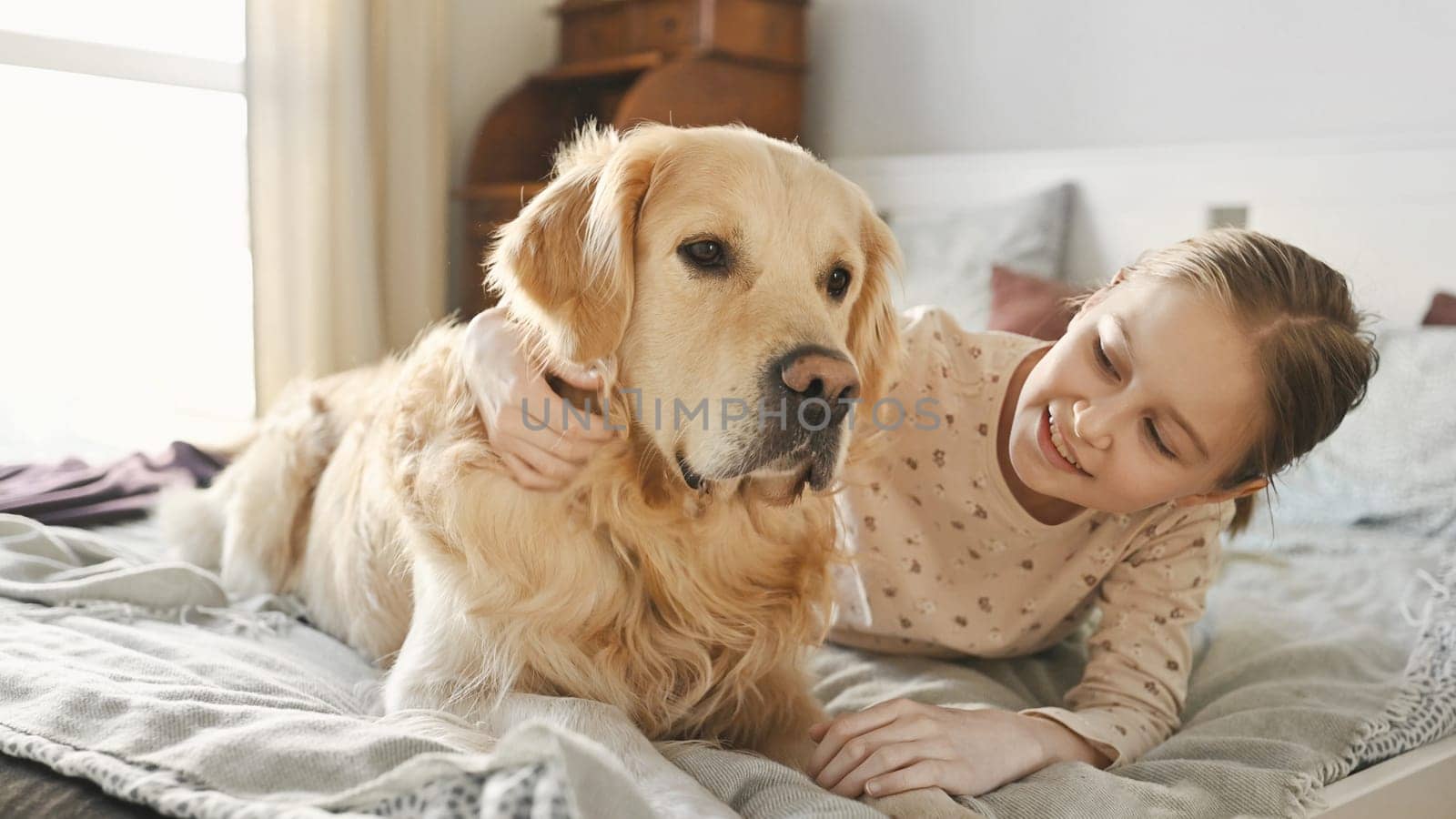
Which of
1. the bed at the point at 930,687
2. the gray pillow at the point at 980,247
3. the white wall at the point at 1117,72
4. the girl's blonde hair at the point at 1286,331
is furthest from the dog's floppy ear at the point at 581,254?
the white wall at the point at 1117,72

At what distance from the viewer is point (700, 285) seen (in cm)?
118

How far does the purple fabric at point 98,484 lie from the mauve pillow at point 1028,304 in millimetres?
1749

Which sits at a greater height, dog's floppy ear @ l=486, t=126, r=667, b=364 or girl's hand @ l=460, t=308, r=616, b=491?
dog's floppy ear @ l=486, t=126, r=667, b=364

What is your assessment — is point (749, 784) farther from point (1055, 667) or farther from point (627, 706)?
point (1055, 667)

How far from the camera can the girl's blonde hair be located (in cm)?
124

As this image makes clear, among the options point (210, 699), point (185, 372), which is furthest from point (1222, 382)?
point (185, 372)

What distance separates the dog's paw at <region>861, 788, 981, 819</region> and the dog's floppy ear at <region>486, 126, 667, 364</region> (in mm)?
533

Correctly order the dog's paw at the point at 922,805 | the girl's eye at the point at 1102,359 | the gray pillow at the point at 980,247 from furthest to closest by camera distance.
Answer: the gray pillow at the point at 980,247
the girl's eye at the point at 1102,359
the dog's paw at the point at 922,805

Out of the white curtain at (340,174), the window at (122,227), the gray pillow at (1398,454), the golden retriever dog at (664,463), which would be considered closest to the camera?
the golden retriever dog at (664,463)

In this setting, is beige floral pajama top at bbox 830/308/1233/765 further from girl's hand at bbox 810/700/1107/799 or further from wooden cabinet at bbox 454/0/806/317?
wooden cabinet at bbox 454/0/806/317

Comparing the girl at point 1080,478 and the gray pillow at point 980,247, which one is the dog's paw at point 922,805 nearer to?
the girl at point 1080,478

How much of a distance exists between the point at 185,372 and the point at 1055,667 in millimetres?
2870

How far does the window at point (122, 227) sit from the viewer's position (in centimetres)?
305

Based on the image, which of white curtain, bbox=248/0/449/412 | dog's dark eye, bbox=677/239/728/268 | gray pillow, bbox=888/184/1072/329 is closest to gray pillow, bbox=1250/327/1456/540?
gray pillow, bbox=888/184/1072/329
